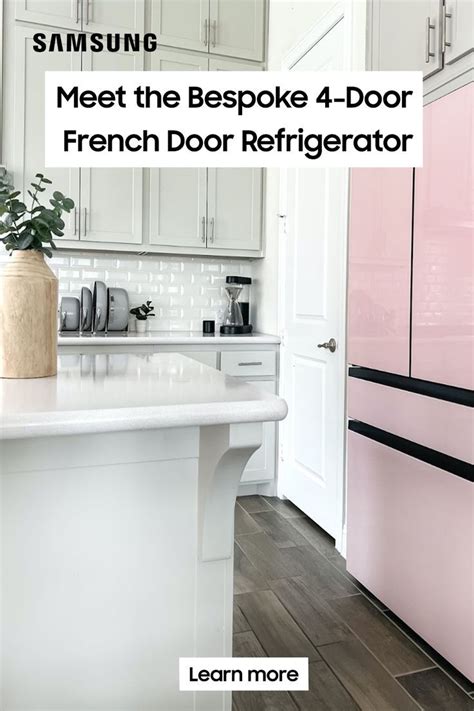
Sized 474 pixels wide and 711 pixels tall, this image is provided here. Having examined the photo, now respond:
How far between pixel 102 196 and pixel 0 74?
803mm

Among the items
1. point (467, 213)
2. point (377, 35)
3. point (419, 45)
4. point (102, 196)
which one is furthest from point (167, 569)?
point (102, 196)

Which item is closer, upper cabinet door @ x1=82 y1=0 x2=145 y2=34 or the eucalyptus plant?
the eucalyptus plant

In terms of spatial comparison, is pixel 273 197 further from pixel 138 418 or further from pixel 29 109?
pixel 138 418

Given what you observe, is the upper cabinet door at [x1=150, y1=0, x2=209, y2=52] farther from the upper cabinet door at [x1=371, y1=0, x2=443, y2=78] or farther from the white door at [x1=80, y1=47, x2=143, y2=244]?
the upper cabinet door at [x1=371, y1=0, x2=443, y2=78]

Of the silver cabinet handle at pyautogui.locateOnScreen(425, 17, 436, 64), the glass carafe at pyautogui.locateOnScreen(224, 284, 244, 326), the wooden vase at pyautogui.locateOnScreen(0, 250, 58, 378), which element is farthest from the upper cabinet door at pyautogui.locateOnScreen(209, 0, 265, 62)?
the wooden vase at pyautogui.locateOnScreen(0, 250, 58, 378)

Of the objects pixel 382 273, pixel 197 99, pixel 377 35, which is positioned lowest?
pixel 382 273

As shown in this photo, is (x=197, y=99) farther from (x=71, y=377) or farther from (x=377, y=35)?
(x=71, y=377)

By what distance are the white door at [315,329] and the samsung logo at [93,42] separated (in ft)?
2.95

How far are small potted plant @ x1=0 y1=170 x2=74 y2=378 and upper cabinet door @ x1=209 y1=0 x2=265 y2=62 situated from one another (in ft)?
8.98

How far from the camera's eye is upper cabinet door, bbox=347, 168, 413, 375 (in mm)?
1851

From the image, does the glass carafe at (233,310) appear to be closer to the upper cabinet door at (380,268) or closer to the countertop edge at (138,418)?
the upper cabinet door at (380,268)

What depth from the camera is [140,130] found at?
10.3 feet

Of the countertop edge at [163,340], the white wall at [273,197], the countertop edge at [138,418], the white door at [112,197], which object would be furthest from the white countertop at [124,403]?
the white wall at [273,197]

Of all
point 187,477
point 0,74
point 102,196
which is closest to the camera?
point 187,477
